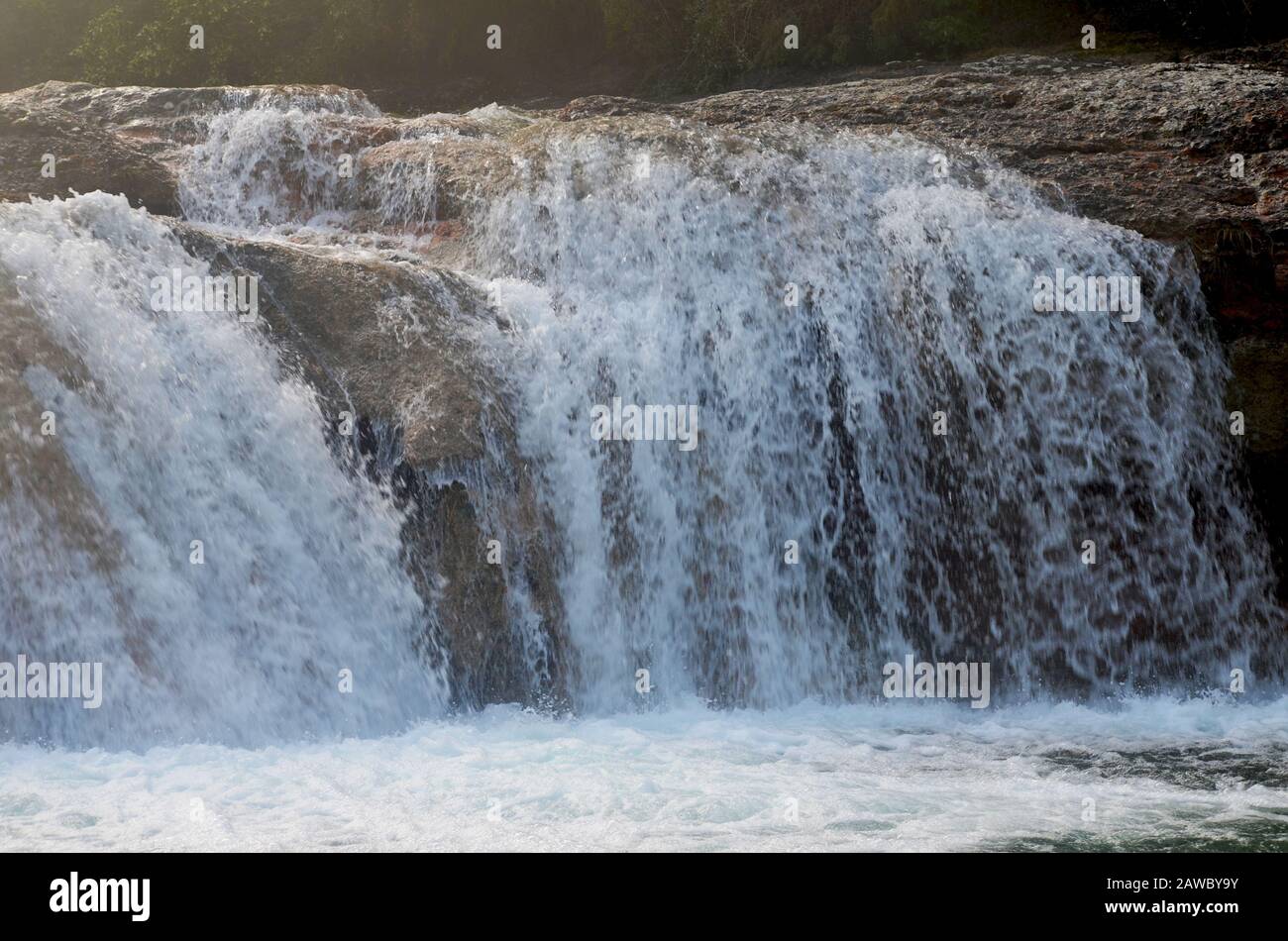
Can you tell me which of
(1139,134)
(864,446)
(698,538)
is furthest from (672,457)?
(1139,134)

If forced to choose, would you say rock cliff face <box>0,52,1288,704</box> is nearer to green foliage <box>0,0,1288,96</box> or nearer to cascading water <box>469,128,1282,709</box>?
cascading water <box>469,128,1282,709</box>

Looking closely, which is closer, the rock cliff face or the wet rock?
the wet rock

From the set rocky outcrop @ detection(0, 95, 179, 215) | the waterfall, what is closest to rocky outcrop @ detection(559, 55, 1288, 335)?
the waterfall

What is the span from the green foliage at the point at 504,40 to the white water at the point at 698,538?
8.47 m

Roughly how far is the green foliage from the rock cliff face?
5.45m

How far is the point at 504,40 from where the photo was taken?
66.3ft

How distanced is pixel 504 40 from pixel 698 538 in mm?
13646

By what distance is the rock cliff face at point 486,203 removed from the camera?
798cm

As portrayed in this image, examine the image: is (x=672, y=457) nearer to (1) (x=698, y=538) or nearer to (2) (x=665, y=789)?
(1) (x=698, y=538)

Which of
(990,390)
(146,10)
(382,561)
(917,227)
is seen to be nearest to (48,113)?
(382,561)

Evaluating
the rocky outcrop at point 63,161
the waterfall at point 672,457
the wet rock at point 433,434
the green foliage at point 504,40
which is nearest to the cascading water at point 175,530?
the waterfall at point 672,457

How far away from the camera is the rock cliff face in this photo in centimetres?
798

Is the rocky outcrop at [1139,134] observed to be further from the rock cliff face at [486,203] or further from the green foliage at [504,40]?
the green foliage at [504,40]

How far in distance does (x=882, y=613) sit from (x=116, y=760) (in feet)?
15.9
